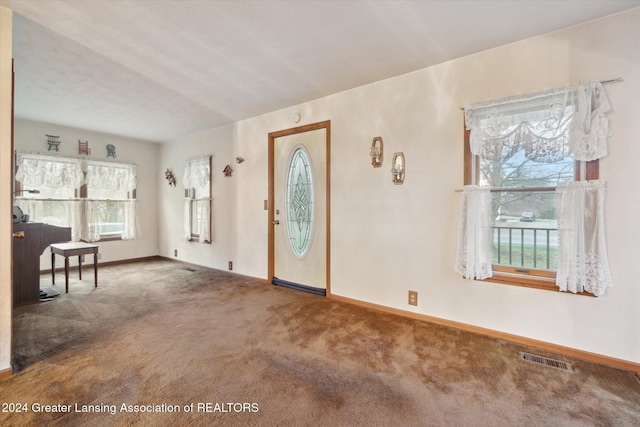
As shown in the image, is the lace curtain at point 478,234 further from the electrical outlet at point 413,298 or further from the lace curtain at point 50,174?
the lace curtain at point 50,174

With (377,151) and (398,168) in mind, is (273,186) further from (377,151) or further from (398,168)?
(398,168)

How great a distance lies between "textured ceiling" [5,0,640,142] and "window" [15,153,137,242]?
4.51 feet

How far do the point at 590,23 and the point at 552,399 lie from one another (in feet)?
8.70

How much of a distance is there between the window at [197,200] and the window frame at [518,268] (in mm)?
4065

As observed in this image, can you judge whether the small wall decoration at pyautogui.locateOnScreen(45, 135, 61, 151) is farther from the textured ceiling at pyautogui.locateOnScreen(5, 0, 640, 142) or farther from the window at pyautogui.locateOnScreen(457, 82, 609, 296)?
the window at pyautogui.locateOnScreen(457, 82, 609, 296)

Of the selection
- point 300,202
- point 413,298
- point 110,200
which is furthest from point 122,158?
point 413,298

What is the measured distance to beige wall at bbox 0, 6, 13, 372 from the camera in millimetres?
1818

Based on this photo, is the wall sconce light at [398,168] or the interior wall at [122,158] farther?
the interior wall at [122,158]

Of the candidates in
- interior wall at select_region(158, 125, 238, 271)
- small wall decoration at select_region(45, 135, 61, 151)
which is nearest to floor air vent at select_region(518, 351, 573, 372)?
interior wall at select_region(158, 125, 238, 271)

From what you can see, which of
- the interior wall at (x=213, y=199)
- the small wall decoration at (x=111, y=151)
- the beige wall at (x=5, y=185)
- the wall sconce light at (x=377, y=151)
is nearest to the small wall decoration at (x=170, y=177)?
the interior wall at (x=213, y=199)

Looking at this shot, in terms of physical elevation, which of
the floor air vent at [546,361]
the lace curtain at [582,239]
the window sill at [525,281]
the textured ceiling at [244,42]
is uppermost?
the textured ceiling at [244,42]

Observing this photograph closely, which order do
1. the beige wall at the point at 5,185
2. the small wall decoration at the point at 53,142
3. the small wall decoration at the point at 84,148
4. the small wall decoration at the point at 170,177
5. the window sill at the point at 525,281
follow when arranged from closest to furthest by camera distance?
the beige wall at the point at 5,185
the window sill at the point at 525,281
the small wall decoration at the point at 53,142
the small wall decoration at the point at 84,148
the small wall decoration at the point at 170,177

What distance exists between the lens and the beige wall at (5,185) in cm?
182

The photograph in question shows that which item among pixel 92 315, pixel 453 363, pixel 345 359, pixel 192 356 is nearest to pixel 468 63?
pixel 453 363
